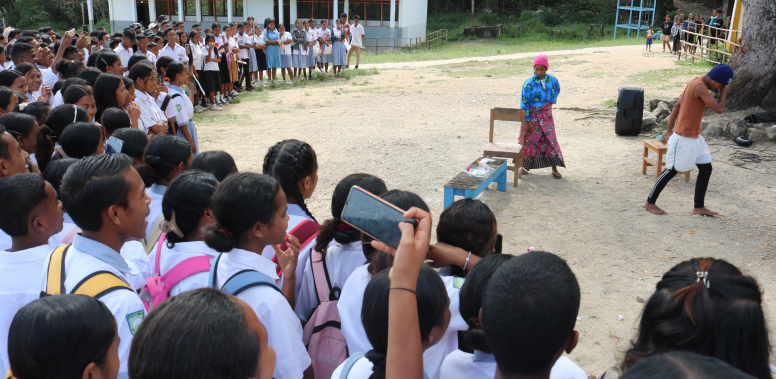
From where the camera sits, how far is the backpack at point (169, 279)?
2.20 metres

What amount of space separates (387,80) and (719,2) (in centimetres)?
2654

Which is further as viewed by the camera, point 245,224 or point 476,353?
point 245,224

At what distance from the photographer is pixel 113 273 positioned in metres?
1.96

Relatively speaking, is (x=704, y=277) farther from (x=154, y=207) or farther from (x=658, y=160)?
(x=658, y=160)

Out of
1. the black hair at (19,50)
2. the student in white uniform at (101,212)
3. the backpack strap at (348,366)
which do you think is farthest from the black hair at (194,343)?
the black hair at (19,50)

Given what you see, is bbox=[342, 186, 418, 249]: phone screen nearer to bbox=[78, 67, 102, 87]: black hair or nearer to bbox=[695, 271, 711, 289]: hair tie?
bbox=[695, 271, 711, 289]: hair tie

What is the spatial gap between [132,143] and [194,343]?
288cm

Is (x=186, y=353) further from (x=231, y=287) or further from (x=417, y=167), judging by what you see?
(x=417, y=167)

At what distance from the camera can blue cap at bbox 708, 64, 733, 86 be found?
5.44 m

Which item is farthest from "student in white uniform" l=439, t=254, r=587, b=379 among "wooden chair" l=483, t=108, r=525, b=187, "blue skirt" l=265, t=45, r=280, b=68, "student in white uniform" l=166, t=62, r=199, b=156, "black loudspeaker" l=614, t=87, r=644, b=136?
"blue skirt" l=265, t=45, r=280, b=68

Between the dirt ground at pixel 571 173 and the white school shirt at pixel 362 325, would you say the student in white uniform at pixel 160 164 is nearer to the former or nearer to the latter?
the white school shirt at pixel 362 325

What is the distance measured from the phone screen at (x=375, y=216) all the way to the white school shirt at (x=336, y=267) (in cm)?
73

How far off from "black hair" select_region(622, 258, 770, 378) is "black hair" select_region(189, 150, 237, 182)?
2.30 metres

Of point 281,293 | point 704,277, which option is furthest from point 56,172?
point 704,277
